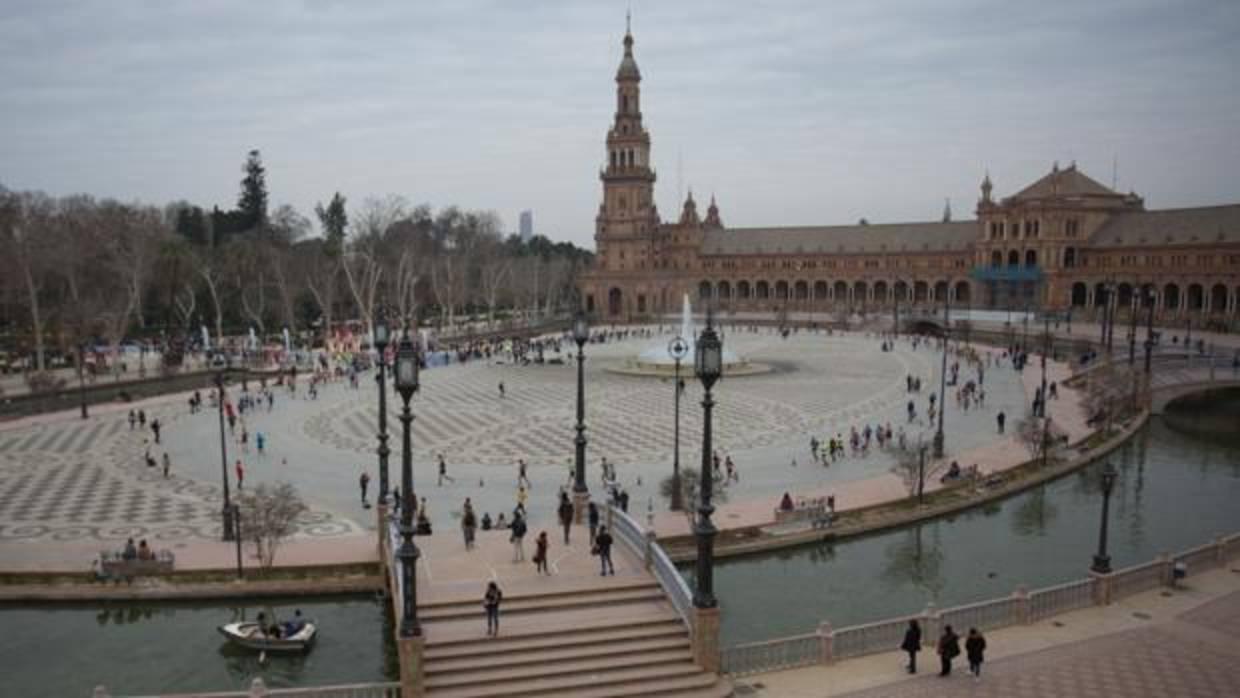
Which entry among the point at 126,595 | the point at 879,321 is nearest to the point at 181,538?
the point at 126,595

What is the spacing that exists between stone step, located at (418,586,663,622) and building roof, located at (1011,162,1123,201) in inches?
3910

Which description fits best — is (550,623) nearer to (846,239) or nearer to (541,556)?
(541,556)

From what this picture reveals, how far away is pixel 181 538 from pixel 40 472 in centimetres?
1140

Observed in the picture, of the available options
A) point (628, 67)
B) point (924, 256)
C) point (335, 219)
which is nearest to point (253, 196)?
point (335, 219)

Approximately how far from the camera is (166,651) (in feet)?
62.0

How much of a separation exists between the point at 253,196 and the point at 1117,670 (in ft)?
374

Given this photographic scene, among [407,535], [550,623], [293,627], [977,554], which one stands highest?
[407,535]

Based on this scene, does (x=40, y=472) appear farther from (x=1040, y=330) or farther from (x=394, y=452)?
(x=1040, y=330)

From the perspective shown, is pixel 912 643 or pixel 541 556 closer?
pixel 912 643

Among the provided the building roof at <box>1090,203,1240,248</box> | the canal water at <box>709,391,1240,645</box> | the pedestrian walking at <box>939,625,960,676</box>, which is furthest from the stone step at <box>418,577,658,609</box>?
the building roof at <box>1090,203,1240,248</box>

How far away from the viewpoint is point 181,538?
2431 centimetres

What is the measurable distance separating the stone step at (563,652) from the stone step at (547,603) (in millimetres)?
1048

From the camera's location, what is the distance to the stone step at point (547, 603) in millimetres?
16312

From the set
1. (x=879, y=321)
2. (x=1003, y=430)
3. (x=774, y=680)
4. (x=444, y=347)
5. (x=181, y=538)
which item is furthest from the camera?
(x=879, y=321)
